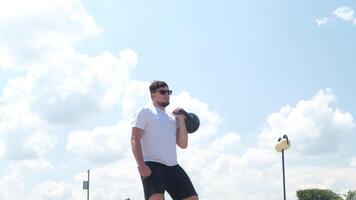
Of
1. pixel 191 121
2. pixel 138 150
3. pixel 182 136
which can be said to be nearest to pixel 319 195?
pixel 191 121

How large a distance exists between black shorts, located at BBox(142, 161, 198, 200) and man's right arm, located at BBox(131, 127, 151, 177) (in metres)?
0.10

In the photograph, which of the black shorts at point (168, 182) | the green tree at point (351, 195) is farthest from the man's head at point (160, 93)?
the green tree at point (351, 195)

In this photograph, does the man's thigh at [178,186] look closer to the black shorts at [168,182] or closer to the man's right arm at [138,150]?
the black shorts at [168,182]

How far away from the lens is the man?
6.27m

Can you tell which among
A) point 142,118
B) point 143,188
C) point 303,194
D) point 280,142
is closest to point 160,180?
point 143,188

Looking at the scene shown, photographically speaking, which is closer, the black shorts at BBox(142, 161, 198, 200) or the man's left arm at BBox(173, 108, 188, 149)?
the black shorts at BBox(142, 161, 198, 200)

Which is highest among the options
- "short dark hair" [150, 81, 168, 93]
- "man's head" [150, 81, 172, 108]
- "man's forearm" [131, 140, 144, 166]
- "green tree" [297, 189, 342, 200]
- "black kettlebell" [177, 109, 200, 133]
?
"green tree" [297, 189, 342, 200]

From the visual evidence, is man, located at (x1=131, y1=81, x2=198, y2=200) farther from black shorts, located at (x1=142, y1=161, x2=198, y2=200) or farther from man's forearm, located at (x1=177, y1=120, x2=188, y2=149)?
man's forearm, located at (x1=177, y1=120, x2=188, y2=149)

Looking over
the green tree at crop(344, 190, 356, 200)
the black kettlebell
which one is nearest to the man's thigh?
the black kettlebell

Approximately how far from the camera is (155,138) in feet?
21.3

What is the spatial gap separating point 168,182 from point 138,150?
1.71 ft

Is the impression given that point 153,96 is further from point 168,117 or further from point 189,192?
point 189,192

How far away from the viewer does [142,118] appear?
6480mm

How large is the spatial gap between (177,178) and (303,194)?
4189 inches
